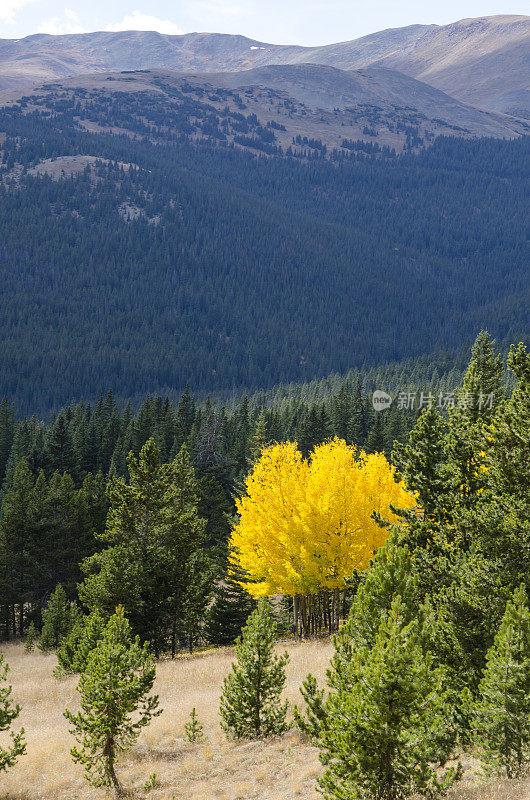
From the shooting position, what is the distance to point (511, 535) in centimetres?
1773

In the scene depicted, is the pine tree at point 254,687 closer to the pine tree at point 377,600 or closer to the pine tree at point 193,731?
the pine tree at point 193,731

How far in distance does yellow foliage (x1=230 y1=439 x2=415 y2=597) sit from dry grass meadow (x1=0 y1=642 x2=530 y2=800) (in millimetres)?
5853

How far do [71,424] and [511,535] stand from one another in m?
88.9

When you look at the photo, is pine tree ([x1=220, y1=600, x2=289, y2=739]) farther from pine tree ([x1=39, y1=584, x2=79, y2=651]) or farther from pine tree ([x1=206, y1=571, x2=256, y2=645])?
pine tree ([x1=39, y1=584, x2=79, y2=651])

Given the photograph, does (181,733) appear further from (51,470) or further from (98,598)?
(51,470)

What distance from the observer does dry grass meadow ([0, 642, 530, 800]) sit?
1766 cm

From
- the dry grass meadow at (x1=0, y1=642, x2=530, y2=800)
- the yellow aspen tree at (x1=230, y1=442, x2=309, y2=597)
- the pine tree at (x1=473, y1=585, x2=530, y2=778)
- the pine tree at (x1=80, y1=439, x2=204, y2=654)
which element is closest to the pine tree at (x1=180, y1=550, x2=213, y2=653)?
the pine tree at (x1=80, y1=439, x2=204, y2=654)

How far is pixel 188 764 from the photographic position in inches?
810

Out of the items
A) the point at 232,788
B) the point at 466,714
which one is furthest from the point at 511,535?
the point at 232,788

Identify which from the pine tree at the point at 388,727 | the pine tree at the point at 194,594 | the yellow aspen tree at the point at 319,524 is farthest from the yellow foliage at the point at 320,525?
the pine tree at the point at 388,727

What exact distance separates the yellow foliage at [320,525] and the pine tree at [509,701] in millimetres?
18929

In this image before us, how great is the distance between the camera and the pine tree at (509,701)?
14953 millimetres

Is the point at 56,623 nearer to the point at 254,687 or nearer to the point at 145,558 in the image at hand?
the point at 145,558

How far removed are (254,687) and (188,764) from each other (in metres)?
2.96
